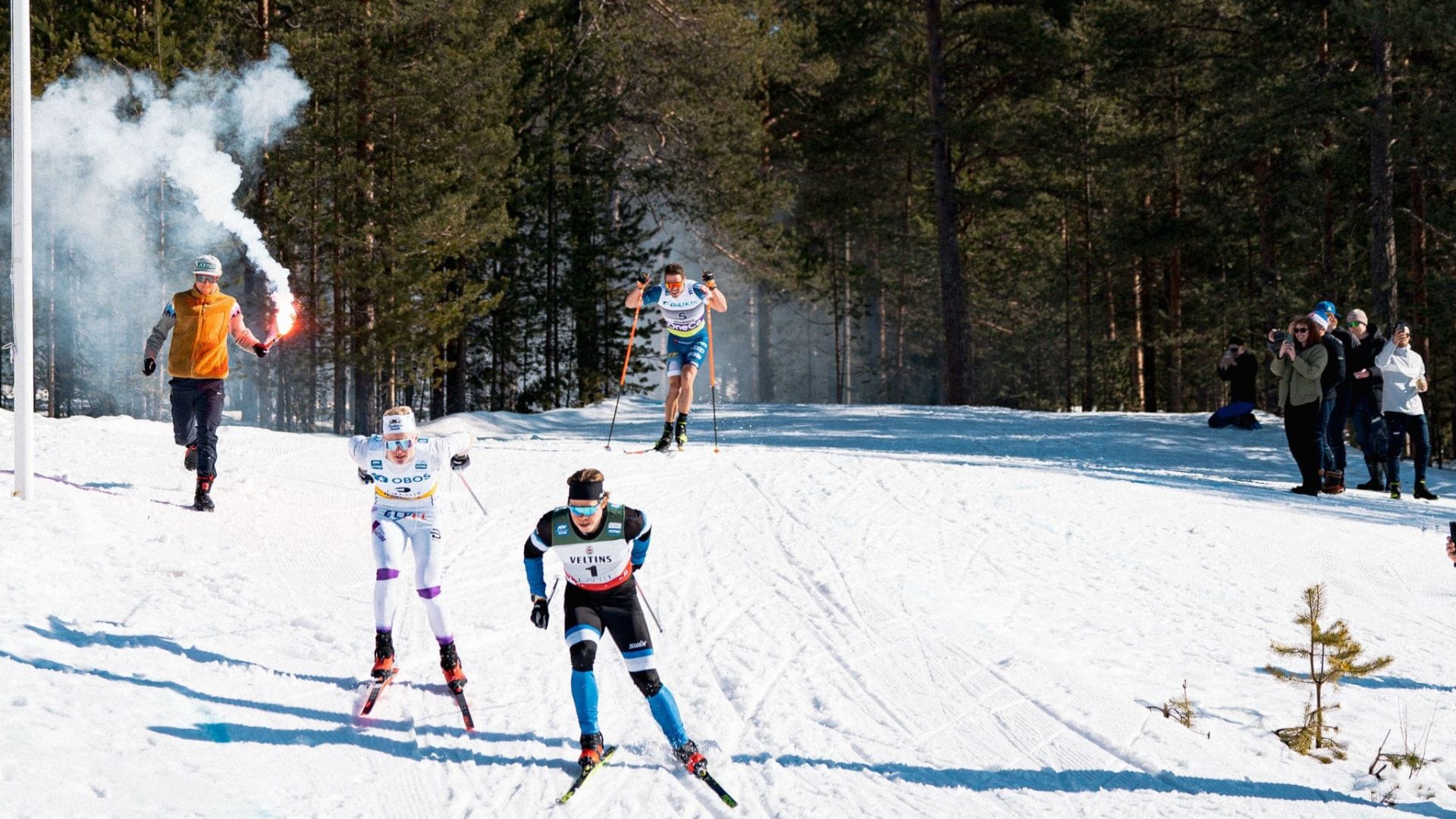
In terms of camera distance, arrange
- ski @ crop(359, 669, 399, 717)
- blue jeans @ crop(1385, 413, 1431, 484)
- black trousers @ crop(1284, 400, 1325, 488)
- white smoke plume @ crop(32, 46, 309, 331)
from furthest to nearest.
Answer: white smoke plume @ crop(32, 46, 309, 331) → black trousers @ crop(1284, 400, 1325, 488) → blue jeans @ crop(1385, 413, 1431, 484) → ski @ crop(359, 669, 399, 717)

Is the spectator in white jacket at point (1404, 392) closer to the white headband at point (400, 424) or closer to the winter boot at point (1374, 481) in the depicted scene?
the winter boot at point (1374, 481)

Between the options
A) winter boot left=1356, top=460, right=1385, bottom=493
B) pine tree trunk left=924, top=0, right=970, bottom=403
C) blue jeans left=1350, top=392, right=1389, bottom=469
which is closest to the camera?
blue jeans left=1350, top=392, right=1389, bottom=469

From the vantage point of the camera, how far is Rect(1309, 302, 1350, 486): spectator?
43.7 feet

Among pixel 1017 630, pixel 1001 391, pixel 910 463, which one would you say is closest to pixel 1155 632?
pixel 1017 630

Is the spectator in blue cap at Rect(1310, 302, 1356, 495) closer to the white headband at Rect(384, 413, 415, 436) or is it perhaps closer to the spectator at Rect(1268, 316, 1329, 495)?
the spectator at Rect(1268, 316, 1329, 495)

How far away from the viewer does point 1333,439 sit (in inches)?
556

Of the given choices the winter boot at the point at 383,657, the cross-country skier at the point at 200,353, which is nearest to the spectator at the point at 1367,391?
the winter boot at the point at 383,657

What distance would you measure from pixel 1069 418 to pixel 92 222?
23.1 m

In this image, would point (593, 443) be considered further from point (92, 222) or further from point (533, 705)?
point (92, 222)

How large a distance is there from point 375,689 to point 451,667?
1.50ft

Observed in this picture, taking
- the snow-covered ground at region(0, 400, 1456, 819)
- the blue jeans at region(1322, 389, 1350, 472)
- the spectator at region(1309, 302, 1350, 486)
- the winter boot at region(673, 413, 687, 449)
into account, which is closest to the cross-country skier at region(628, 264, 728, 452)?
the winter boot at region(673, 413, 687, 449)

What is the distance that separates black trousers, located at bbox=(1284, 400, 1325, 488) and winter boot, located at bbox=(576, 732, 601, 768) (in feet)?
34.2

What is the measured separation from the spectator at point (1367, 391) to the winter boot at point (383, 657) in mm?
11201

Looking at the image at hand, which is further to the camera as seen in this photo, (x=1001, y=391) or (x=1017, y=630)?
(x=1001, y=391)
